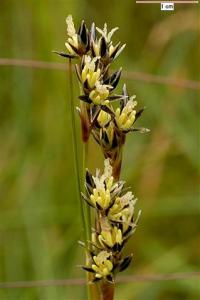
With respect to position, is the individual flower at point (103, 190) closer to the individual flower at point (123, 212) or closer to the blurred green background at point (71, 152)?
the individual flower at point (123, 212)

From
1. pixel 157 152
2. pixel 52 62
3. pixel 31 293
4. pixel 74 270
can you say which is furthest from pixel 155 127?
pixel 31 293

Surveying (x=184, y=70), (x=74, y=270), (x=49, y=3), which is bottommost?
(x=74, y=270)

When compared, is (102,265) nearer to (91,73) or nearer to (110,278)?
(110,278)

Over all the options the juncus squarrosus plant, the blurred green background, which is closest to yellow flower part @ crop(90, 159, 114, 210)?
the juncus squarrosus plant

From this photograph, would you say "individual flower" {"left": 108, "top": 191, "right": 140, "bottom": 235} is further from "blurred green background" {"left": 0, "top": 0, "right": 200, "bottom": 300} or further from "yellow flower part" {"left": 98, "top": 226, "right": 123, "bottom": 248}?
"blurred green background" {"left": 0, "top": 0, "right": 200, "bottom": 300}

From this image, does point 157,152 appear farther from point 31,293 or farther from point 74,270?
point 31,293

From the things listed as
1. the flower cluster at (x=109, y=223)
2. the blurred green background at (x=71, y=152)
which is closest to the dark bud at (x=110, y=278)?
the flower cluster at (x=109, y=223)
